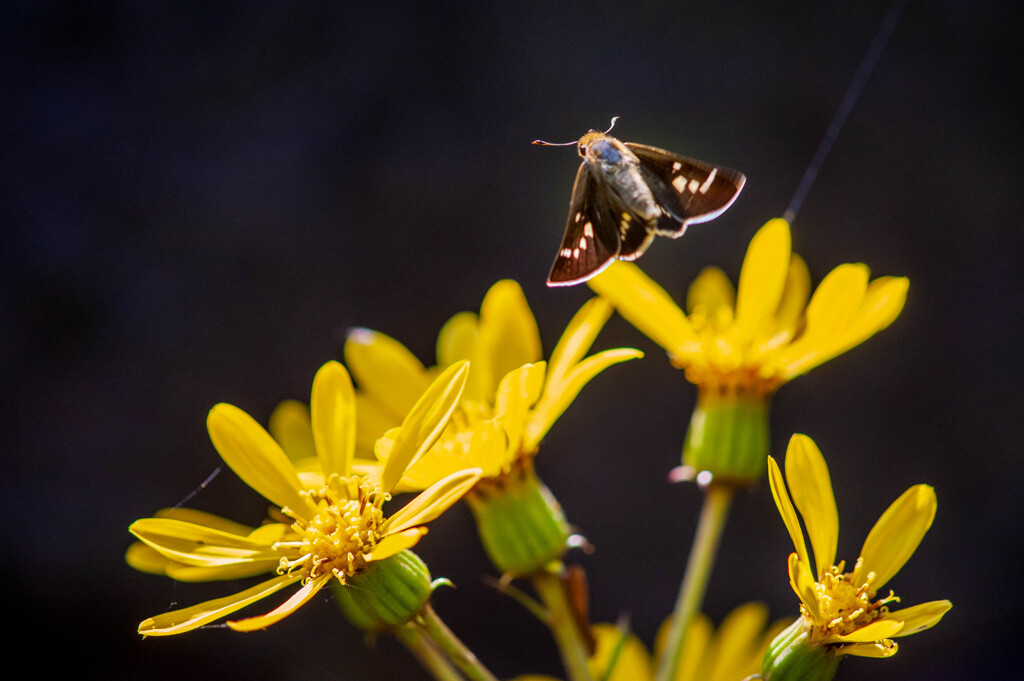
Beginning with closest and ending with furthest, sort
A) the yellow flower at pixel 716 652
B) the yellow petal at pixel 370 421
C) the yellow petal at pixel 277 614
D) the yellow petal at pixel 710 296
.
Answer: the yellow petal at pixel 277 614 < the yellow petal at pixel 370 421 < the yellow petal at pixel 710 296 < the yellow flower at pixel 716 652

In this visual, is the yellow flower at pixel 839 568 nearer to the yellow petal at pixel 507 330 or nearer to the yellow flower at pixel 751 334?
the yellow flower at pixel 751 334

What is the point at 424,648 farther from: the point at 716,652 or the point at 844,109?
the point at 844,109

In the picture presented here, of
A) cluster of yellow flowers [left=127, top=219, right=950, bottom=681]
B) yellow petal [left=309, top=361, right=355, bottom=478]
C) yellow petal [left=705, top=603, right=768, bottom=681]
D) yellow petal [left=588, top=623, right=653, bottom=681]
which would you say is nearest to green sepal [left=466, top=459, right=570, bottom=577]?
cluster of yellow flowers [left=127, top=219, right=950, bottom=681]

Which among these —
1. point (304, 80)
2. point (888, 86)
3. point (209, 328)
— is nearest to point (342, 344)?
point (209, 328)

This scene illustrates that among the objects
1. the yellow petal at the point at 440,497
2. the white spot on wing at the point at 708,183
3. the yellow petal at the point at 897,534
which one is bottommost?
the yellow petal at the point at 897,534

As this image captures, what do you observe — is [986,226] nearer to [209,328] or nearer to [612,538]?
[612,538]

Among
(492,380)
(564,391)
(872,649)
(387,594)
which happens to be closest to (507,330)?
(492,380)

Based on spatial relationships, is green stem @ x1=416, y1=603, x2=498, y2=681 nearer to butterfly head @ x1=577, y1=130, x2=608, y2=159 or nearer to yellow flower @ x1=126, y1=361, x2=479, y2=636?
yellow flower @ x1=126, y1=361, x2=479, y2=636

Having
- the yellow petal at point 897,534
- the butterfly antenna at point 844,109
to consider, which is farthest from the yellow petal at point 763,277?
the butterfly antenna at point 844,109
